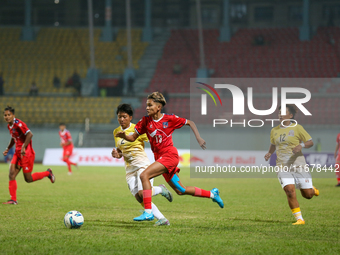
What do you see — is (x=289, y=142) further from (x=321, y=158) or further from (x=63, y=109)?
(x=63, y=109)

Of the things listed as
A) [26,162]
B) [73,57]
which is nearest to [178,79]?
[73,57]

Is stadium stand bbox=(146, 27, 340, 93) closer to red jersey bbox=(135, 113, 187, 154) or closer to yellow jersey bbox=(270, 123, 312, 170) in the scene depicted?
yellow jersey bbox=(270, 123, 312, 170)

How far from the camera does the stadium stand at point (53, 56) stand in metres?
35.9

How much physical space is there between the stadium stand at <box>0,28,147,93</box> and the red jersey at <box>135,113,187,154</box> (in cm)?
2744

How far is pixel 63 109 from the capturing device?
31094 millimetres

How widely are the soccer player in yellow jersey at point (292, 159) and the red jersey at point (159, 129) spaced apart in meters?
1.87

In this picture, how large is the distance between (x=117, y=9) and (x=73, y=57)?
A: 6.48 metres


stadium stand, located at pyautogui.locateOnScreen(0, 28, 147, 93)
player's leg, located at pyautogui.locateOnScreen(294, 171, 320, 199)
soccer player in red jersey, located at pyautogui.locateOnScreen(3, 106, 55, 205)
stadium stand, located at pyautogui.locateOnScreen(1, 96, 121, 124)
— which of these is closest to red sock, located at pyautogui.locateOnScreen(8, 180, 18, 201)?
soccer player in red jersey, located at pyautogui.locateOnScreen(3, 106, 55, 205)

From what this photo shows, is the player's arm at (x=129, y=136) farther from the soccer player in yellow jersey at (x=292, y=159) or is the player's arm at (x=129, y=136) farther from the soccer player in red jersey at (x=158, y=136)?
the soccer player in yellow jersey at (x=292, y=159)

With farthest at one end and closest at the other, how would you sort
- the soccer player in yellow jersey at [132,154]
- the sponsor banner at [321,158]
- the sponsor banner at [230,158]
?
1. the sponsor banner at [230,158]
2. the sponsor banner at [321,158]
3. the soccer player in yellow jersey at [132,154]

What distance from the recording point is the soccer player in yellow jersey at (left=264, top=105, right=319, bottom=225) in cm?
819

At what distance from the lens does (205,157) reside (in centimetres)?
2388

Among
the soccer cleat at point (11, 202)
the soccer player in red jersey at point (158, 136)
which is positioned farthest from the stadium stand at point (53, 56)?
the soccer player in red jersey at point (158, 136)

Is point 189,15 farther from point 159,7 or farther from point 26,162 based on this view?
point 26,162
